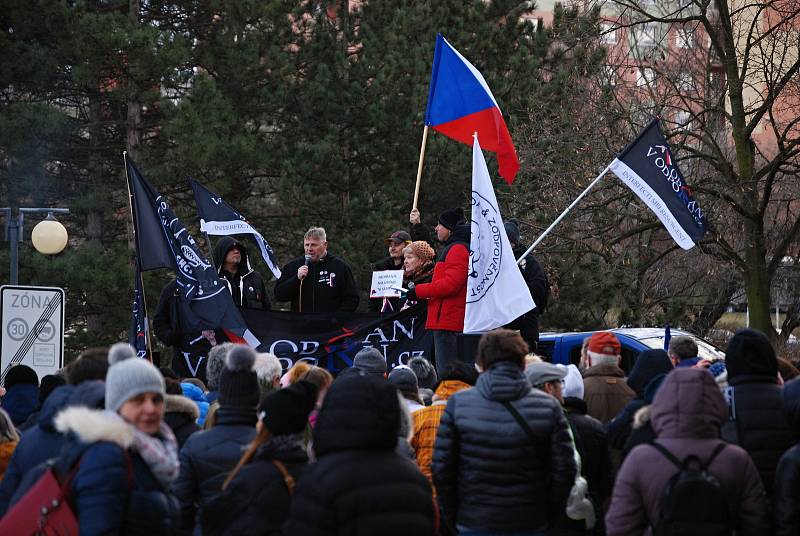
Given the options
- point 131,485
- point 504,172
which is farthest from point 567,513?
point 504,172

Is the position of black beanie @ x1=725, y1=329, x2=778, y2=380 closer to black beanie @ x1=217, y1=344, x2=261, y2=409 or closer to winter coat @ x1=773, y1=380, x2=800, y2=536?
winter coat @ x1=773, y1=380, x2=800, y2=536

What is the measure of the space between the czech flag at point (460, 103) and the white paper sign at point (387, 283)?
2.50 m

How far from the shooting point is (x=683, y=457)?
561cm

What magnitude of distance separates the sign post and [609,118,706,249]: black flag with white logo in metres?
7.14

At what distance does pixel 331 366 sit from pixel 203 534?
22.8 ft

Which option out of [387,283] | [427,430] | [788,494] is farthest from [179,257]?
[788,494]

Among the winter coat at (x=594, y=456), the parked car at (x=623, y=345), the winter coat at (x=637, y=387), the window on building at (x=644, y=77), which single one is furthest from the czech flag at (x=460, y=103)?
the window on building at (x=644, y=77)

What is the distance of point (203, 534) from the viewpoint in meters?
5.52

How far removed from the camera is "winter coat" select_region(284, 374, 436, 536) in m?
4.68

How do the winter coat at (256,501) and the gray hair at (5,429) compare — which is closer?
the winter coat at (256,501)

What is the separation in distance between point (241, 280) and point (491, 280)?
2.98 m

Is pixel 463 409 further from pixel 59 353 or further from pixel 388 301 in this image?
pixel 59 353

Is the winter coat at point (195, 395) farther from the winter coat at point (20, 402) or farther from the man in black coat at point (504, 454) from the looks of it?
the man in black coat at point (504, 454)

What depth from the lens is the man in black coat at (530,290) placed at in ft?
38.9
